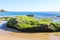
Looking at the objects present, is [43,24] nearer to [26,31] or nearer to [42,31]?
[42,31]

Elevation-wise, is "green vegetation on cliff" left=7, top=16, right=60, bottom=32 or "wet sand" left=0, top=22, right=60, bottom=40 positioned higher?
"green vegetation on cliff" left=7, top=16, right=60, bottom=32

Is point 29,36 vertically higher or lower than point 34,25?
lower

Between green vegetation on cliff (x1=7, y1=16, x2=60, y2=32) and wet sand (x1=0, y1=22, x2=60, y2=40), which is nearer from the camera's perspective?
wet sand (x1=0, y1=22, x2=60, y2=40)

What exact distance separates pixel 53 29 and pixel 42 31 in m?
0.82

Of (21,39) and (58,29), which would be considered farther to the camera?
(58,29)

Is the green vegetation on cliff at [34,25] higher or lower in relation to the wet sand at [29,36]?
higher

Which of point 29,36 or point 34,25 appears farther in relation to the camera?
point 34,25

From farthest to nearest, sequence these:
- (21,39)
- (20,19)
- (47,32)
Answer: (20,19) → (47,32) → (21,39)

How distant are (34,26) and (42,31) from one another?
696 mm

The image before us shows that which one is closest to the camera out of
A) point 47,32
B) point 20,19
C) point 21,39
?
point 21,39

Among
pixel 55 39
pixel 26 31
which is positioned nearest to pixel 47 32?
pixel 26 31

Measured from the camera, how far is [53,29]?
12.5 m

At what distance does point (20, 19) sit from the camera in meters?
13.9

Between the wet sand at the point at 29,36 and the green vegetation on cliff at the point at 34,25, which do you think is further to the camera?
the green vegetation on cliff at the point at 34,25
